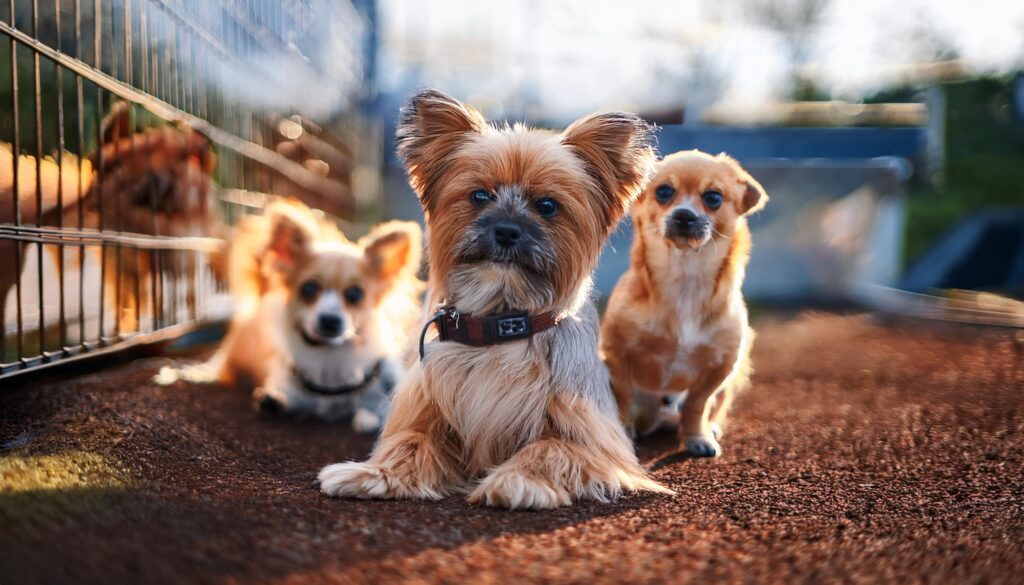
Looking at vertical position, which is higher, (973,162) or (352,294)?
(973,162)

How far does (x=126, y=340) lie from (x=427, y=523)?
2552mm

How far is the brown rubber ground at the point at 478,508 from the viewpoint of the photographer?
1.80 meters

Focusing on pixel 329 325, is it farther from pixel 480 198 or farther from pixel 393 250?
pixel 480 198

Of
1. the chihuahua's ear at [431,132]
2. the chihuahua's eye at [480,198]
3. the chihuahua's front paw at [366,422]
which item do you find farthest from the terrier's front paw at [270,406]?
the chihuahua's eye at [480,198]

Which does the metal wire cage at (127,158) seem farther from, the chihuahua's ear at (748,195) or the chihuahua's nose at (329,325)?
the chihuahua's ear at (748,195)

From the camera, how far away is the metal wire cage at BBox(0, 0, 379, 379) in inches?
126

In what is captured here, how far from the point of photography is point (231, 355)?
459 cm

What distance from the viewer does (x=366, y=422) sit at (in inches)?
149

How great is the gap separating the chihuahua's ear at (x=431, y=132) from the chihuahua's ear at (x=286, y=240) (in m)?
1.35

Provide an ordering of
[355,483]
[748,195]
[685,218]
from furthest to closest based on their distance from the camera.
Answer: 1. [748,195]
2. [685,218]
3. [355,483]

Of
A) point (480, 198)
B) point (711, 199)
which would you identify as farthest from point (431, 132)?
point (711, 199)

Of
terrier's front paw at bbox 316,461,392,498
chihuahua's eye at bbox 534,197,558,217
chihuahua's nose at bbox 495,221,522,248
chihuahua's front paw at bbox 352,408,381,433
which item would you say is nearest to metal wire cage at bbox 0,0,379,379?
chihuahua's front paw at bbox 352,408,381,433

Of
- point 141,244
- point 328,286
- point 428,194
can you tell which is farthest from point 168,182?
point 428,194

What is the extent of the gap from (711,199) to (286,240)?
2149mm
